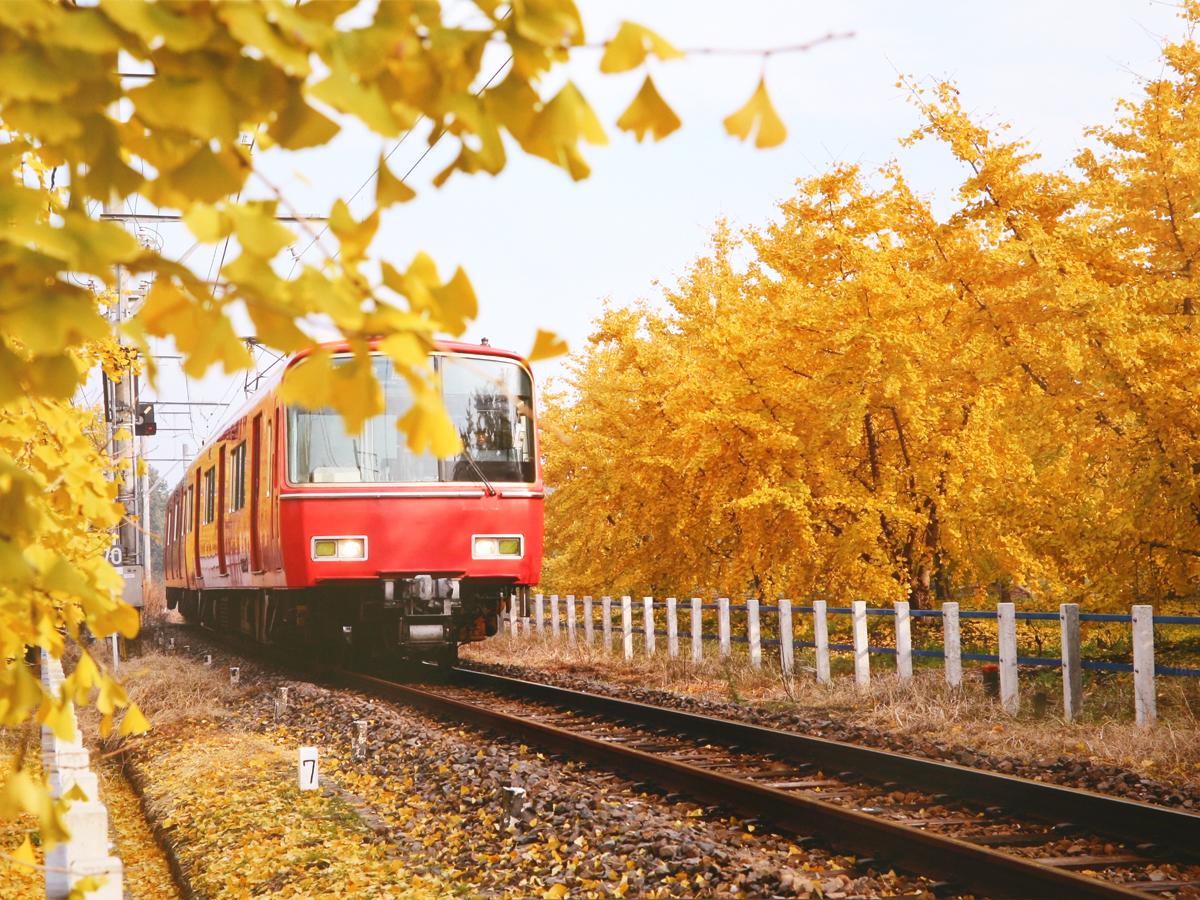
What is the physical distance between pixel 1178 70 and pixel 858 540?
6.38 m

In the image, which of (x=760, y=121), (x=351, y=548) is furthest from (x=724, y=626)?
(x=760, y=121)

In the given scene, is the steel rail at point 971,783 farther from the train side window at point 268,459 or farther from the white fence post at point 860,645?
the train side window at point 268,459

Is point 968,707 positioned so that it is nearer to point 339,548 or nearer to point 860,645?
point 860,645

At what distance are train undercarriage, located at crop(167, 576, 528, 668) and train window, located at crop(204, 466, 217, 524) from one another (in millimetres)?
2913

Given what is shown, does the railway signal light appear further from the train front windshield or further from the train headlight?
the train headlight

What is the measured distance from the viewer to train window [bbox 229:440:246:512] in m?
16.4

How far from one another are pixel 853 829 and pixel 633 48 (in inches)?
200

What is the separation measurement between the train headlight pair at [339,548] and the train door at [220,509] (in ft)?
17.3

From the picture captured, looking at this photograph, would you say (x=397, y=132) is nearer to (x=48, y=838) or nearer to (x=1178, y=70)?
(x=48, y=838)

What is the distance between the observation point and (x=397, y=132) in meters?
1.73

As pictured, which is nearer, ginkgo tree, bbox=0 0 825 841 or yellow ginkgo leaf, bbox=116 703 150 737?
ginkgo tree, bbox=0 0 825 841

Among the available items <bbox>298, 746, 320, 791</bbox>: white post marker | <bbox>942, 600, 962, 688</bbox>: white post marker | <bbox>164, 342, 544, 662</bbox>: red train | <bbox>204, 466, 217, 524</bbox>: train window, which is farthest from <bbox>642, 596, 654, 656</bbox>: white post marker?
<bbox>298, 746, 320, 791</bbox>: white post marker

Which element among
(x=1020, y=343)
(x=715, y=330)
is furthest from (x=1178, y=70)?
(x=715, y=330)

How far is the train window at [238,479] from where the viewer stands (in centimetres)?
1641
